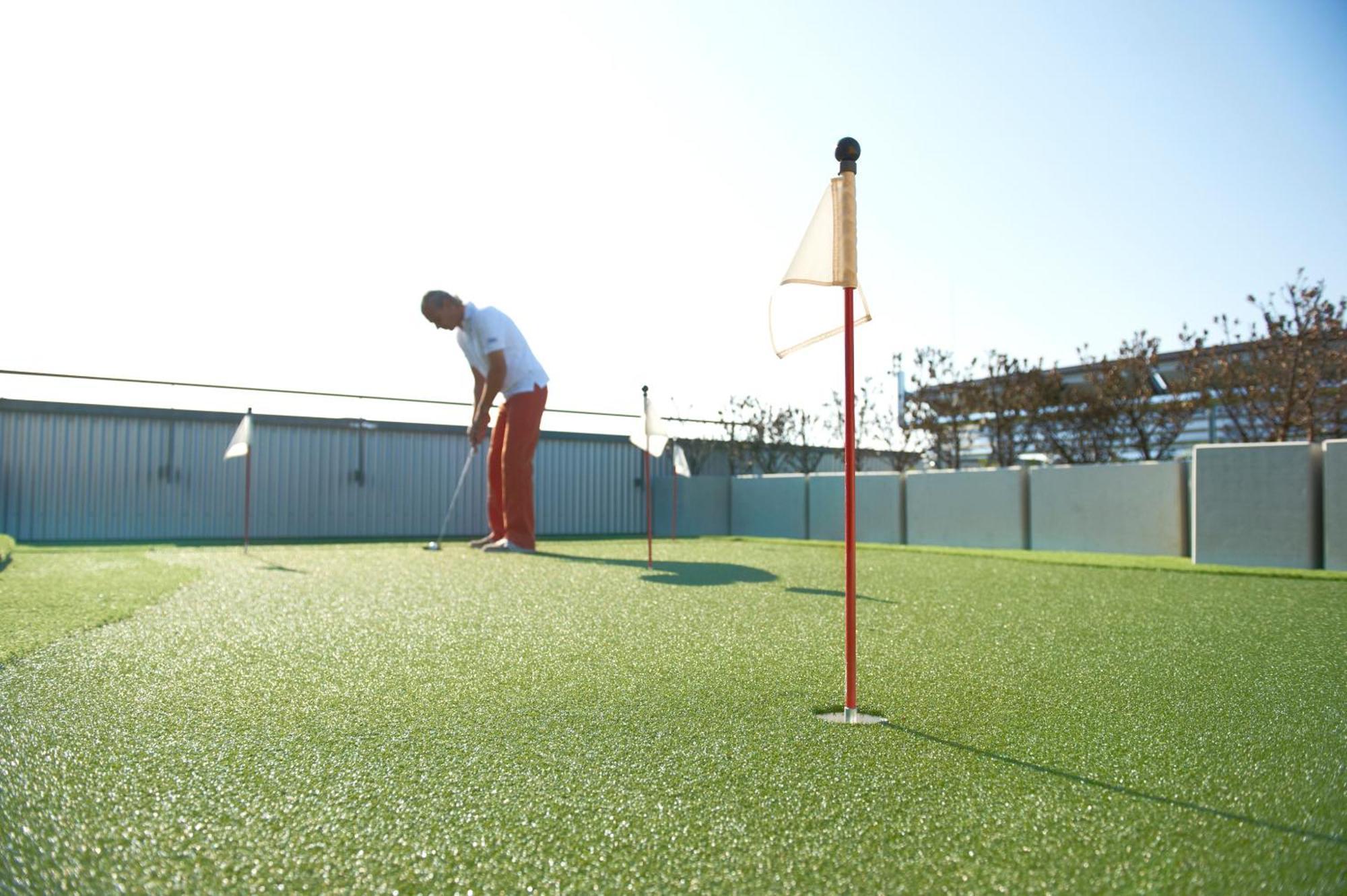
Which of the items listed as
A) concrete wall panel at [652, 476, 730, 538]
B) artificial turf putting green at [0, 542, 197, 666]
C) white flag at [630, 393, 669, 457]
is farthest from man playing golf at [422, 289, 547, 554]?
concrete wall panel at [652, 476, 730, 538]

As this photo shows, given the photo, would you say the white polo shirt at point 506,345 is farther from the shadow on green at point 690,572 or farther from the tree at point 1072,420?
the tree at point 1072,420

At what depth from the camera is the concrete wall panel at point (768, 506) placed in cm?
1294

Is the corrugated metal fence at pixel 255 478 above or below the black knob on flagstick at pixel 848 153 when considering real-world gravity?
below

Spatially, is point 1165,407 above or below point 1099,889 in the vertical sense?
above

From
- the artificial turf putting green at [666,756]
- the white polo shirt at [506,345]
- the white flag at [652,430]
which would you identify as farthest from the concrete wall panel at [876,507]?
the artificial turf putting green at [666,756]

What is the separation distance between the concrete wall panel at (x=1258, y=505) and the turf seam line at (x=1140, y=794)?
6.39 meters

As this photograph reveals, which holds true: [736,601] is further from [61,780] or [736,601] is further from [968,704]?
[61,780]

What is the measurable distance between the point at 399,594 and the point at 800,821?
10.5 ft

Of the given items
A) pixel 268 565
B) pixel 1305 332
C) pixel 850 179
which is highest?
pixel 1305 332

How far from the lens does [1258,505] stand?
675 centimetres

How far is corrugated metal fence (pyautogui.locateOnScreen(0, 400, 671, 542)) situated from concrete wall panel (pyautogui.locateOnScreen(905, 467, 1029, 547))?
22.2ft

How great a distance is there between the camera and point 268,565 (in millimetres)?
5891

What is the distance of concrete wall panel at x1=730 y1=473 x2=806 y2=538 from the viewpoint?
12.9 meters

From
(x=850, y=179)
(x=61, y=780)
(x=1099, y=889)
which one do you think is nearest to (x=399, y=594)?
(x=61, y=780)
